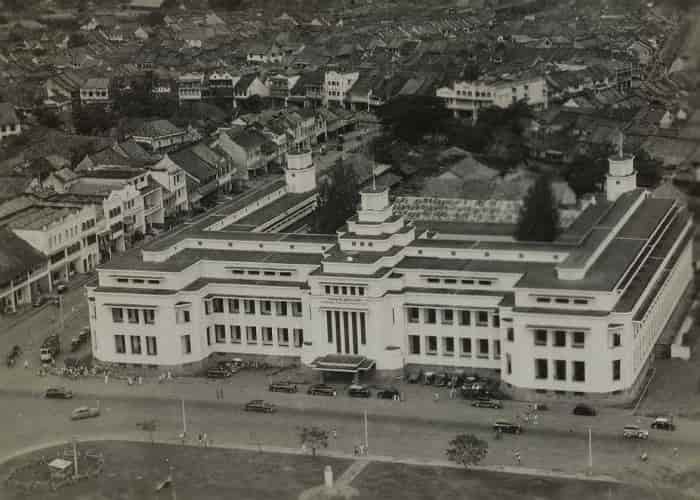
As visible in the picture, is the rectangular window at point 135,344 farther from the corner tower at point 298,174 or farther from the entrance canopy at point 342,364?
the corner tower at point 298,174

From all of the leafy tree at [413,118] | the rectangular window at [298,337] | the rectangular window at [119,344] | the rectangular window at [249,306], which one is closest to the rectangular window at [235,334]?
the rectangular window at [249,306]

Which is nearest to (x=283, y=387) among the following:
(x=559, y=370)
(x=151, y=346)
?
(x=151, y=346)

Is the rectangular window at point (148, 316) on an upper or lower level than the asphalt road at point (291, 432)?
upper

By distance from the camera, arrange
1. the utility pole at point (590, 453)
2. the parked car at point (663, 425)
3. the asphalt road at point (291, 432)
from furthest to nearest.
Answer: the parked car at point (663, 425) < the asphalt road at point (291, 432) < the utility pole at point (590, 453)

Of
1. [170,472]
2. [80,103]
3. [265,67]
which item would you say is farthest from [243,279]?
[265,67]

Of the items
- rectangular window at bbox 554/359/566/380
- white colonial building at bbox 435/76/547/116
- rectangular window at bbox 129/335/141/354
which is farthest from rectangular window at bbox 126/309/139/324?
white colonial building at bbox 435/76/547/116

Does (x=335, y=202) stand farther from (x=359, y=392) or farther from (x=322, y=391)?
(x=359, y=392)
